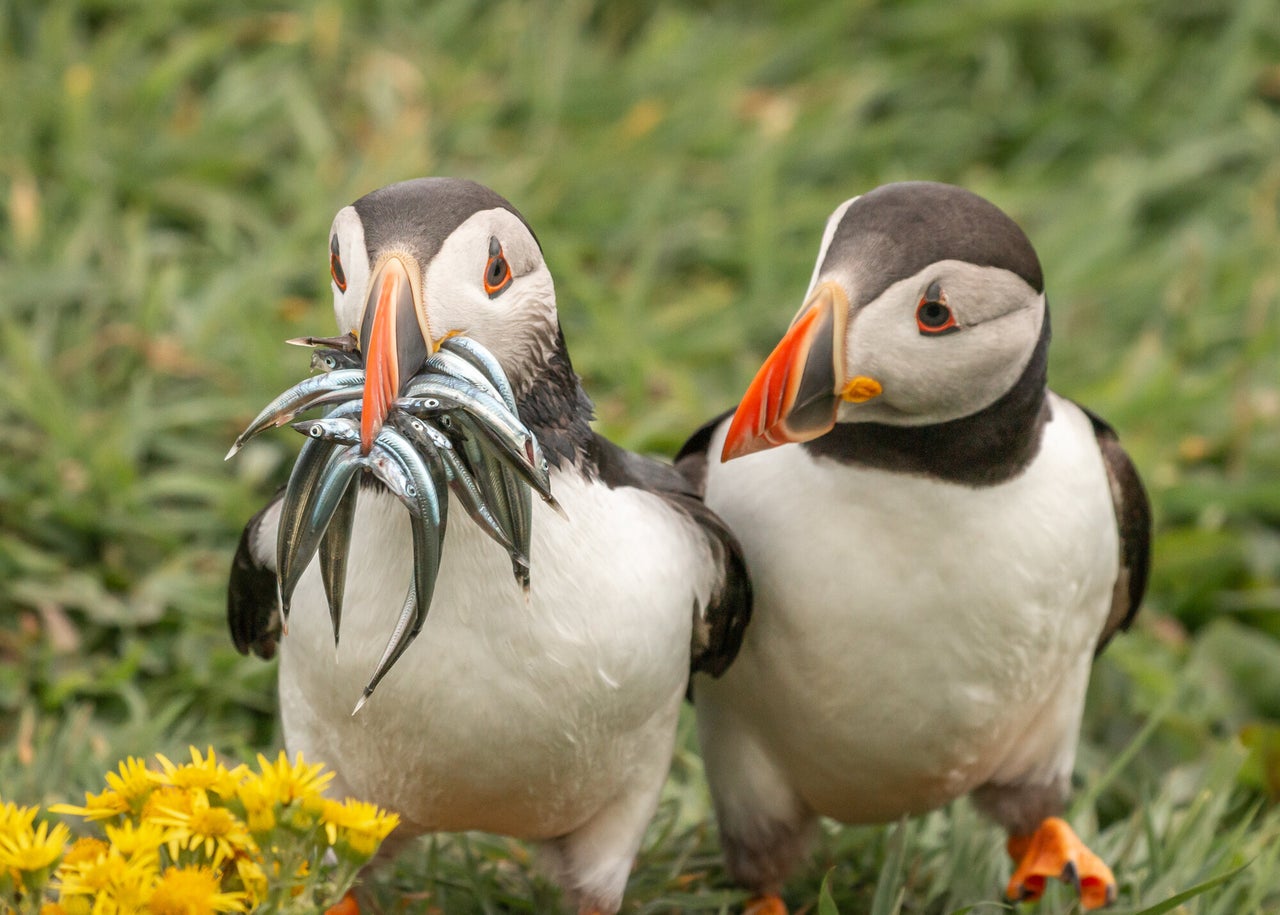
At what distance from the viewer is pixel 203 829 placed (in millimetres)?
2027

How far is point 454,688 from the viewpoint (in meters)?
2.32

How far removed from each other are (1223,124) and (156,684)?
4825 mm

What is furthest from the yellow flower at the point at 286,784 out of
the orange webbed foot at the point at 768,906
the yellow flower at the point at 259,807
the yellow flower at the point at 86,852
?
the orange webbed foot at the point at 768,906

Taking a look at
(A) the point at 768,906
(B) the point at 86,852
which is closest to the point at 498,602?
(B) the point at 86,852

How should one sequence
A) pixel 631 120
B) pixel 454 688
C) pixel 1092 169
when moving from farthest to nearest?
pixel 1092 169 < pixel 631 120 < pixel 454 688

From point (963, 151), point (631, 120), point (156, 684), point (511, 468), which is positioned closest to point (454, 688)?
point (511, 468)

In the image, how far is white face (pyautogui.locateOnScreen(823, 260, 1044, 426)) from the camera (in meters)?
2.37

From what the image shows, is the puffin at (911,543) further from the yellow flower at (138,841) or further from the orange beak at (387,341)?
the yellow flower at (138,841)

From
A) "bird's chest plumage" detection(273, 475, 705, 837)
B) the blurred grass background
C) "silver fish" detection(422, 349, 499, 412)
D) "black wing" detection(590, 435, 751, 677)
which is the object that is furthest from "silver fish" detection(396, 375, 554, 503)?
the blurred grass background

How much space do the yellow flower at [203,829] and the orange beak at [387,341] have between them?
495 mm

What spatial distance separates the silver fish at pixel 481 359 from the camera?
2.10 metres

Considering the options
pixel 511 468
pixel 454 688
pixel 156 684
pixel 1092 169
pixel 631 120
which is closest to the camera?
pixel 511 468

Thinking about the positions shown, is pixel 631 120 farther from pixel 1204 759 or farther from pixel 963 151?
pixel 1204 759

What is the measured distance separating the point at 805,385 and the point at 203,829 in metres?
1.03
